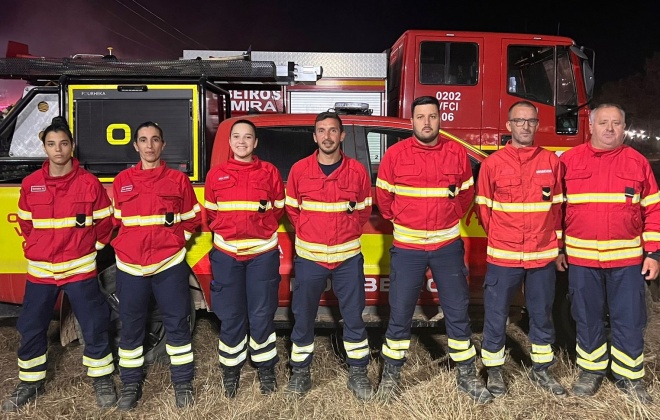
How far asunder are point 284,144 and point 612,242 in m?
2.32

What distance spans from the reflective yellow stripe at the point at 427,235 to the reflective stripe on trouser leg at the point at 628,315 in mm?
990

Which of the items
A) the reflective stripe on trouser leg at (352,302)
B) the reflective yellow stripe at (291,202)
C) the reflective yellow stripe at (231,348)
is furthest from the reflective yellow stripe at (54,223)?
the reflective stripe on trouser leg at (352,302)

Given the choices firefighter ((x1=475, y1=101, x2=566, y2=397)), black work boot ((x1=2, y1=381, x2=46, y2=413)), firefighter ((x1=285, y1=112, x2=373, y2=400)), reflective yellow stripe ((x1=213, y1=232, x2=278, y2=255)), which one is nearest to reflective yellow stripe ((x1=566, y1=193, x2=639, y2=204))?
firefighter ((x1=475, y1=101, x2=566, y2=397))

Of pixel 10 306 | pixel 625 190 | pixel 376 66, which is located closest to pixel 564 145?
pixel 376 66

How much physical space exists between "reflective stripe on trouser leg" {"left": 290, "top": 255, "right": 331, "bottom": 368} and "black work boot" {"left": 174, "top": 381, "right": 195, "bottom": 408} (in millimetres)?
661

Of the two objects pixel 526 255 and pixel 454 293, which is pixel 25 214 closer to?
pixel 454 293

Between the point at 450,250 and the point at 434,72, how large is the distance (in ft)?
11.9

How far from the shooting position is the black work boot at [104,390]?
340 centimetres

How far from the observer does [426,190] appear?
3.33m

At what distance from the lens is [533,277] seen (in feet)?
11.0

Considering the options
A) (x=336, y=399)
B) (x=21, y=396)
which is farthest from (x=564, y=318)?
(x=21, y=396)

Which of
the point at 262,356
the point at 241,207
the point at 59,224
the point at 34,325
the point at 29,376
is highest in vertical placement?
the point at 241,207

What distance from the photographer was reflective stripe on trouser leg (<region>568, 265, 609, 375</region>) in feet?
11.0

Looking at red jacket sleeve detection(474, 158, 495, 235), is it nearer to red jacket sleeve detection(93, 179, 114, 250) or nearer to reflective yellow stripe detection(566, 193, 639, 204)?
reflective yellow stripe detection(566, 193, 639, 204)
